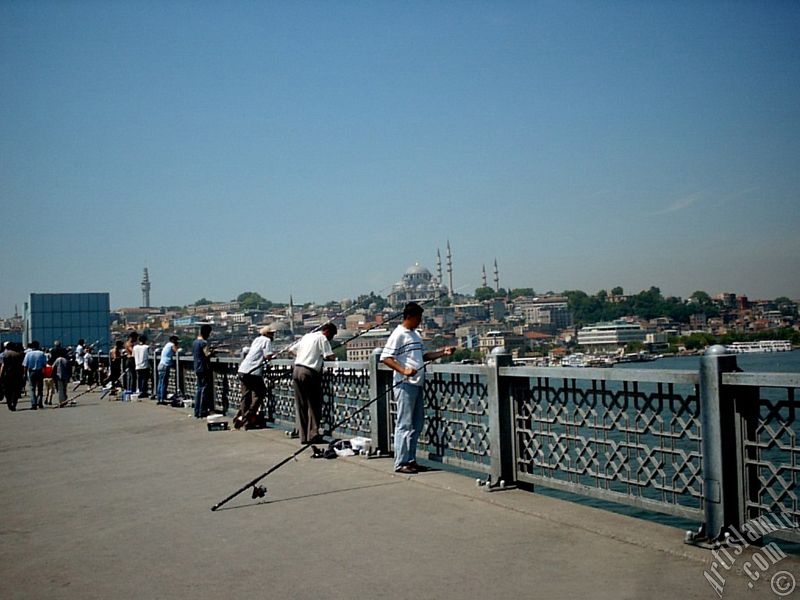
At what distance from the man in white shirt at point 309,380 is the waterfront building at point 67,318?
52025 mm

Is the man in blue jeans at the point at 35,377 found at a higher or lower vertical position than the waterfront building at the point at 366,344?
lower

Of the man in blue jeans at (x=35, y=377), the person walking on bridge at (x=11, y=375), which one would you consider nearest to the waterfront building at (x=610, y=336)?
the man in blue jeans at (x=35, y=377)

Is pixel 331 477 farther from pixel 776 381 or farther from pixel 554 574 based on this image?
pixel 776 381

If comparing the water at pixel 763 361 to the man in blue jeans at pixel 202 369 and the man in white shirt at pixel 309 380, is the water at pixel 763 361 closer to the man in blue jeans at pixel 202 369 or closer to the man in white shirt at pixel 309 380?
the man in white shirt at pixel 309 380

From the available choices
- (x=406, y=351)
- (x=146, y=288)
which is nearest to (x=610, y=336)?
(x=406, y=351)

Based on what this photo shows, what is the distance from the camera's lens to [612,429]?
A: 6094 millimetres

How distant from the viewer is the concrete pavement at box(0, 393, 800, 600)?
4832mm

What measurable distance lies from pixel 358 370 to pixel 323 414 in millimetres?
1531

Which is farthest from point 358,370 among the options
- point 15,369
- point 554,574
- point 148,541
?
point 15,369

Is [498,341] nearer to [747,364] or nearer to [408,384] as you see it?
[408,384]

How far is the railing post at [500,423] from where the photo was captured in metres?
7.26

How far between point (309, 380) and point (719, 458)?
6.40 metres

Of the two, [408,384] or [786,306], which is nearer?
[408,384]

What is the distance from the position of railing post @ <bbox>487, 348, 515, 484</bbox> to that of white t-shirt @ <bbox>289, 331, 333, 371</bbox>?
3.87 m
